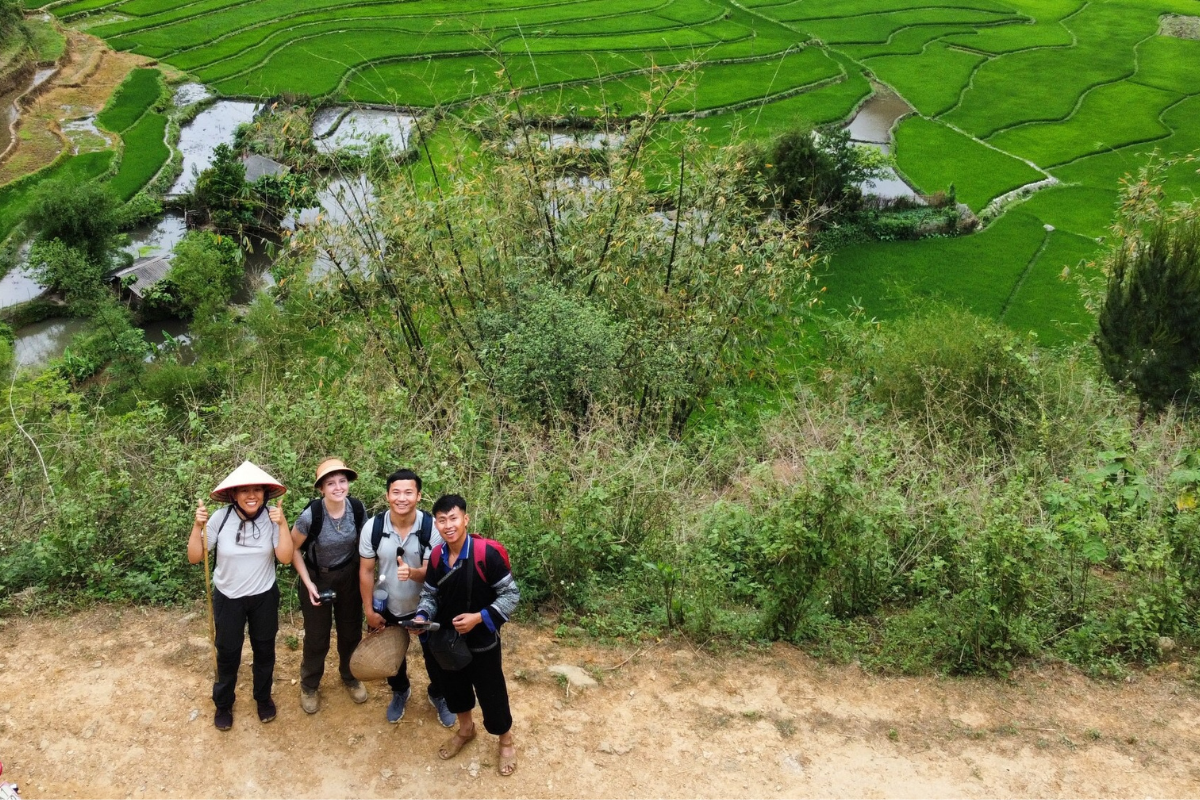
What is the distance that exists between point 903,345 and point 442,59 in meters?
17.1

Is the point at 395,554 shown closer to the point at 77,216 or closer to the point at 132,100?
the point at 77,216

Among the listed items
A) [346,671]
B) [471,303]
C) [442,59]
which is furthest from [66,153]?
[346,671]

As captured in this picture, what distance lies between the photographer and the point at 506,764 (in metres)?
4.09

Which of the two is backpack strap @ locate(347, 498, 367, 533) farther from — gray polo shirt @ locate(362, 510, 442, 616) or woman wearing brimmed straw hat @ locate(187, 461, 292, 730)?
woman wearing brimmed straw hat @ locate(187, 461, 292, 730)

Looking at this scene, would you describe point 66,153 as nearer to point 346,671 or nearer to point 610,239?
point 610,239

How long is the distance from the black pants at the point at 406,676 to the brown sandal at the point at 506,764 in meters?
0.38

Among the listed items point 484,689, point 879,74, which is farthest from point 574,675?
point 879,74

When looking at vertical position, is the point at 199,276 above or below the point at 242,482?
below

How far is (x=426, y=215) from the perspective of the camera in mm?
7816

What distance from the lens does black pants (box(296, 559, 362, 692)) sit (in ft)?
13.7

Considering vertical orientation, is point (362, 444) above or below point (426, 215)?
below

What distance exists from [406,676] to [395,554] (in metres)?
0.69

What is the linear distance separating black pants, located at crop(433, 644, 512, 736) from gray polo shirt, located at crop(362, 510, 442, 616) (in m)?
0.31

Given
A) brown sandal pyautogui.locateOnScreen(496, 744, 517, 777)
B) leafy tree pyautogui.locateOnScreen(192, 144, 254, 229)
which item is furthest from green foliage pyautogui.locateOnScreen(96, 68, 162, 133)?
brown sandal pyautogui.locateOnScreen(496, 744, 517, 777)
